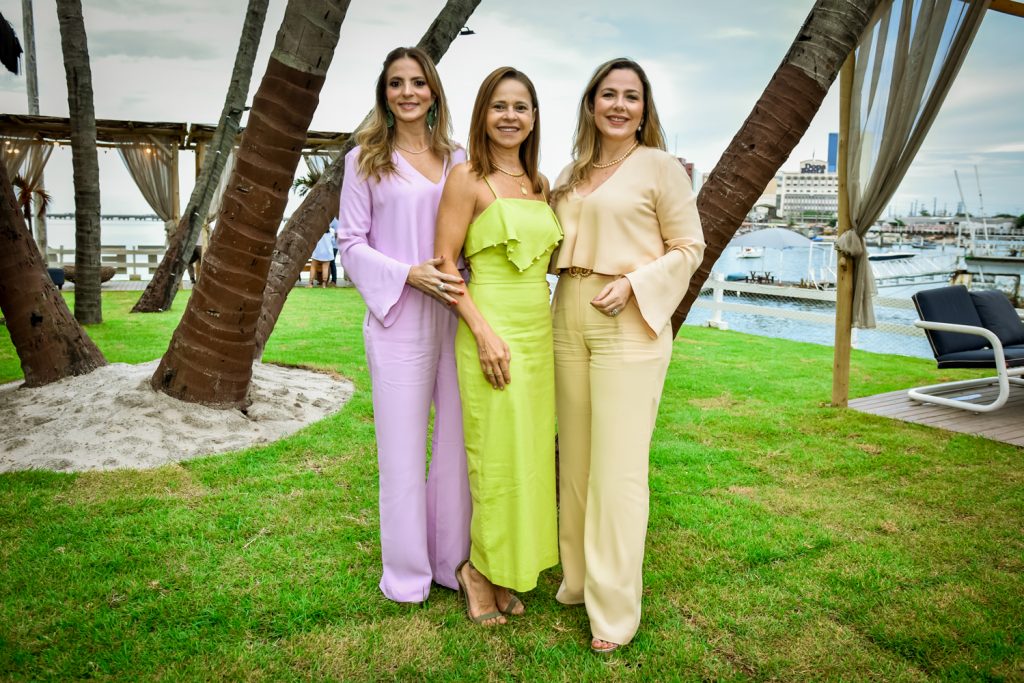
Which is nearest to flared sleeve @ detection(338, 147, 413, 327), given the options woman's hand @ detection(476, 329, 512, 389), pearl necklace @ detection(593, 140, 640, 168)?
woman's hand @ detection(476, 329, 512, 389)

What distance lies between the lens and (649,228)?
2566 mm

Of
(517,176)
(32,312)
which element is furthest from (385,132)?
(32,312)

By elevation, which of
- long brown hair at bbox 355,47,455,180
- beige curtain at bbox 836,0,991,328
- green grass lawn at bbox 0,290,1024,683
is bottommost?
green grass lawn at bbox 0,290,1024,683

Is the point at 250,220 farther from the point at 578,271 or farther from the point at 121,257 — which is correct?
the point at 121,257

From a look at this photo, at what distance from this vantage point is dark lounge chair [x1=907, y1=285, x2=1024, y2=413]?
6230 mm

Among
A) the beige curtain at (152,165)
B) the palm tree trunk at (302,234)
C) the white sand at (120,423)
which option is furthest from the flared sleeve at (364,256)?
the beige curtain at (152,165)

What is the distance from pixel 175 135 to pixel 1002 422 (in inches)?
696

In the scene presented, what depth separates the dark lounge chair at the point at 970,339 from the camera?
20.4 ft

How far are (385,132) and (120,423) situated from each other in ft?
11.1

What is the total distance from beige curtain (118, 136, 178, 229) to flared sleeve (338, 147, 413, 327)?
16.5 m

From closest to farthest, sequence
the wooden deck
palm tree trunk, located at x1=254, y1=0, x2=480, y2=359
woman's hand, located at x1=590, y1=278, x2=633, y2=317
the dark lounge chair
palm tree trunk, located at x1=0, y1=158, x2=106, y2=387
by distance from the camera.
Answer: woman's hand, located at x1=590, y1=278, x2=633, y2=317, palm tree trunk, located at x1=0, y1=158, x2=106, y2=387, the wooden deck, palm tree trunk, located at x1=254, y1=0, x2=480, y2=359, the dark lounge chair

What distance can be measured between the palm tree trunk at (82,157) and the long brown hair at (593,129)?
26.4 feet

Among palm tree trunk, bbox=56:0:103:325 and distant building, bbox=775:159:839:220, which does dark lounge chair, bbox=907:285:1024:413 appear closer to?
palm tree trunk, bbox=56:0:103:325

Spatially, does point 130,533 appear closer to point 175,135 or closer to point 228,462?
point 228,462
